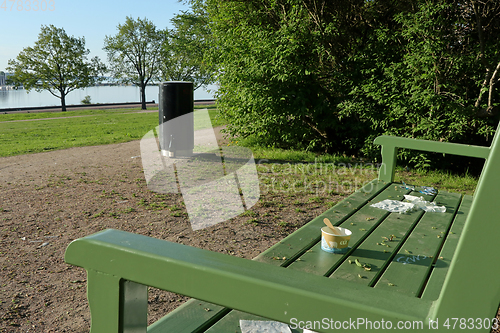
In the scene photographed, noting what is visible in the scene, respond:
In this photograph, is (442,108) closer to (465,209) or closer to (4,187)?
(465,209)

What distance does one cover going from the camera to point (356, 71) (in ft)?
25.5

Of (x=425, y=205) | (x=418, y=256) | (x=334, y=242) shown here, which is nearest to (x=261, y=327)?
(x=334, y=242)

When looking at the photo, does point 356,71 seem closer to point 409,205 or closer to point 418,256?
point 409,205

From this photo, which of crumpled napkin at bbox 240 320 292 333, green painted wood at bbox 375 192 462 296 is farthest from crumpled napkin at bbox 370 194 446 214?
crumpled napkin at bbox 240 320 292 333

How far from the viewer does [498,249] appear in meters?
0.72

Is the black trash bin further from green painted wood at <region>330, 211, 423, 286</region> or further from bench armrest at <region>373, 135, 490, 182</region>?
green painted wood at <region>330, 211, 423, 286</region>

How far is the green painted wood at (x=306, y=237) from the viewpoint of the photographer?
85.6 inches

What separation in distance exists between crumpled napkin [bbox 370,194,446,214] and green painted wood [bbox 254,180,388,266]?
164mm

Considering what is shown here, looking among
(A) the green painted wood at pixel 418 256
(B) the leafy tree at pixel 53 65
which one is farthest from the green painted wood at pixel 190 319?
(B) the leafy tree at pixel 53 65

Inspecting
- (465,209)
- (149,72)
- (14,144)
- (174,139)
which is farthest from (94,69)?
(465,209)

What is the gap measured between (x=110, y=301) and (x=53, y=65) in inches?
1646

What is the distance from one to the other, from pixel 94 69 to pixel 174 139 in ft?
115

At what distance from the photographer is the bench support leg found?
1004 millimetres

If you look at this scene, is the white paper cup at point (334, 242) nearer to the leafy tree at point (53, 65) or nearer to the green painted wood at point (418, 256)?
the green painted wood at point (418, 256)
